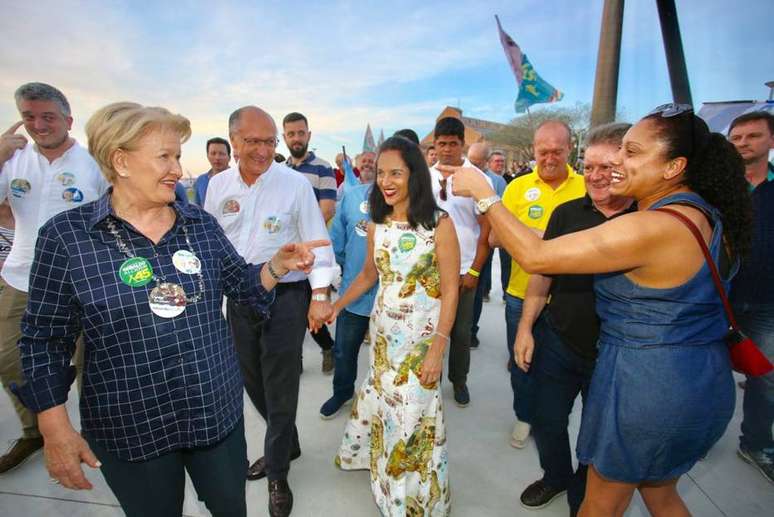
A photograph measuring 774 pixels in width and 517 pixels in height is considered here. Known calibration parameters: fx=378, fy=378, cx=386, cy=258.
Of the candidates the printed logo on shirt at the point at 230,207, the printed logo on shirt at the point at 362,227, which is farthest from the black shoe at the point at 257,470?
the printed logo on shirt at the point at 362,227

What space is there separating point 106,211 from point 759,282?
3.53 meters

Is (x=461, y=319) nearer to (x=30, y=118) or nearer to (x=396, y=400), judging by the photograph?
(x=396, y=400)

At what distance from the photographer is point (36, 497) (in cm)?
231

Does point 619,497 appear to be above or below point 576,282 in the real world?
below

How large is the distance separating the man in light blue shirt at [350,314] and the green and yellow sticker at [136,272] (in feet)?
5.72

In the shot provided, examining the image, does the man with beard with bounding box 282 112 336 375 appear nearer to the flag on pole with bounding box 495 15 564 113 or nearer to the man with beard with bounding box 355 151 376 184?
the man with beard with bounding box 355 151 376 184

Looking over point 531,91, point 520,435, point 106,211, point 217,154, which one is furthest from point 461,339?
point 531,91

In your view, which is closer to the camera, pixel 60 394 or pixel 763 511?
pixel 60 394

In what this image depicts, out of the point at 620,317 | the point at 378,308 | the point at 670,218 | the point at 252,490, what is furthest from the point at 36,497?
the point at 670,218

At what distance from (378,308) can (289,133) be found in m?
2.82

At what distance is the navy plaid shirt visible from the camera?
1172mm

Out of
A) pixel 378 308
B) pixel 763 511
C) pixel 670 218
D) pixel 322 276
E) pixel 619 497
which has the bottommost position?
pixel 763 511

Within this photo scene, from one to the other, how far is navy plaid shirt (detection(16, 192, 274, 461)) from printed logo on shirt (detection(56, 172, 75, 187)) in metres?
1.65

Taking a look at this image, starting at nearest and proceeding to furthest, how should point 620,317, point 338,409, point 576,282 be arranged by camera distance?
1. point 620,317
2. point 576,282
3. point 338,409
